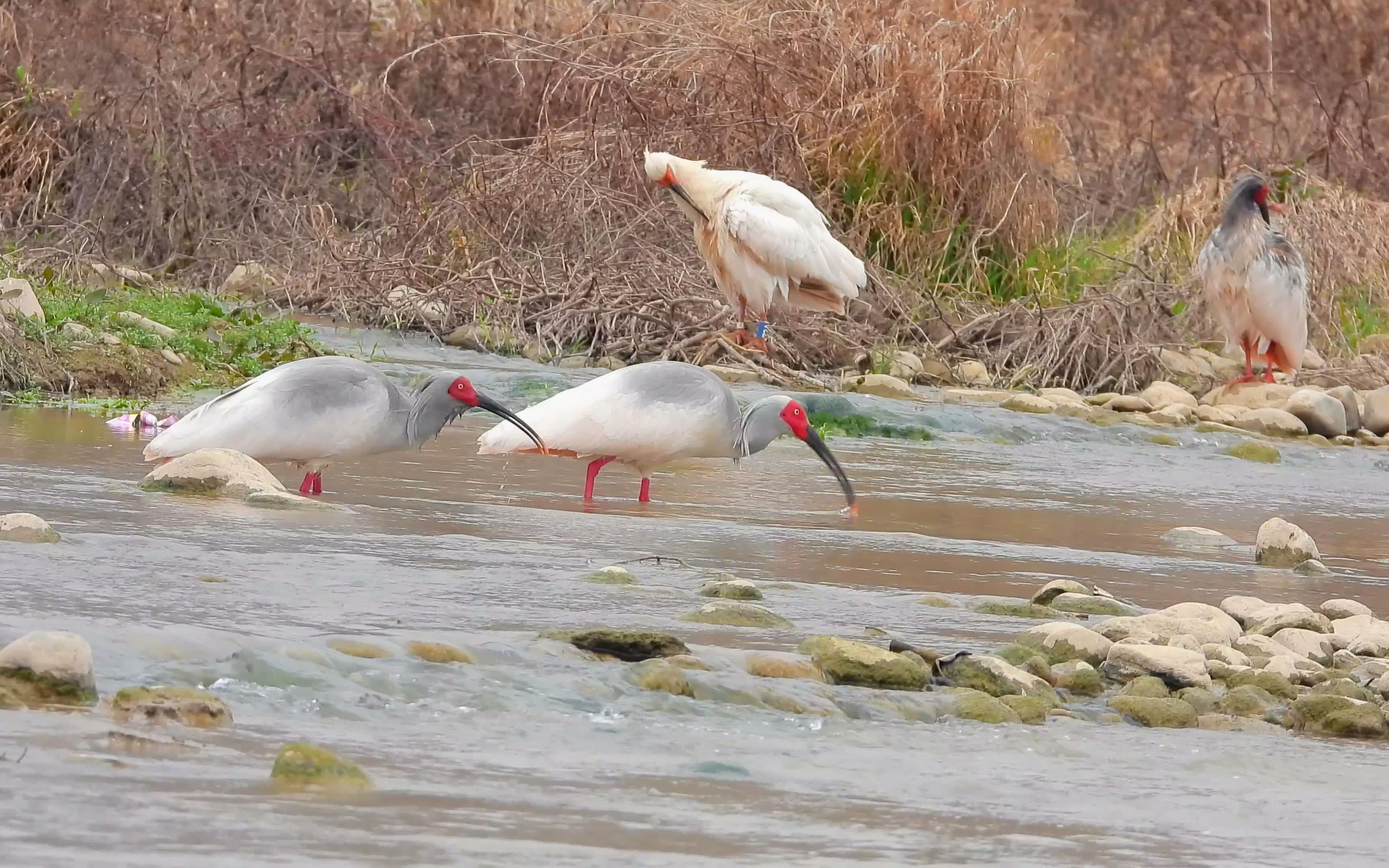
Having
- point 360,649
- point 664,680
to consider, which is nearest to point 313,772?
point 360,649

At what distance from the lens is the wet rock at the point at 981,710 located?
4340mm

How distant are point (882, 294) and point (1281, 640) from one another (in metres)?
8.71

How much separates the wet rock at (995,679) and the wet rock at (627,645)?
595 millimetres

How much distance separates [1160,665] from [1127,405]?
25.5 feet

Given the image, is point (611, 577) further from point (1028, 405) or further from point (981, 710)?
point (1028, 405)

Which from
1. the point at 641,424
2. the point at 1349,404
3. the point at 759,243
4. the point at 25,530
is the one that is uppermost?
A: the point at 759,243

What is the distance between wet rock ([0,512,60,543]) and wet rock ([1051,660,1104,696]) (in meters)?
2.50

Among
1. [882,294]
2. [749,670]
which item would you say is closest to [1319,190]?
[882,294]

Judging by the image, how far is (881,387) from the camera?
12.2 metres

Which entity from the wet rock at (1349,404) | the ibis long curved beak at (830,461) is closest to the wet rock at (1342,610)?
the ibis long curved beak at (830,461)

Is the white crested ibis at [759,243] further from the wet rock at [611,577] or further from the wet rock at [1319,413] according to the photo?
the wet rock at [611,577]

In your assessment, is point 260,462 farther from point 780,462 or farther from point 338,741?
point 338,741

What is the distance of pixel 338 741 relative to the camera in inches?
145

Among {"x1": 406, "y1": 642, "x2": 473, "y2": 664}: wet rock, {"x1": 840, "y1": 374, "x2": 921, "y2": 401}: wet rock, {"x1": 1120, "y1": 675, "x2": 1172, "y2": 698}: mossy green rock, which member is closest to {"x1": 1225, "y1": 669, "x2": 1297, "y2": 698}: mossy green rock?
{"x1": 1120, "y1": 675, "x2": 1172, "y2": 698}: mossy green rock
